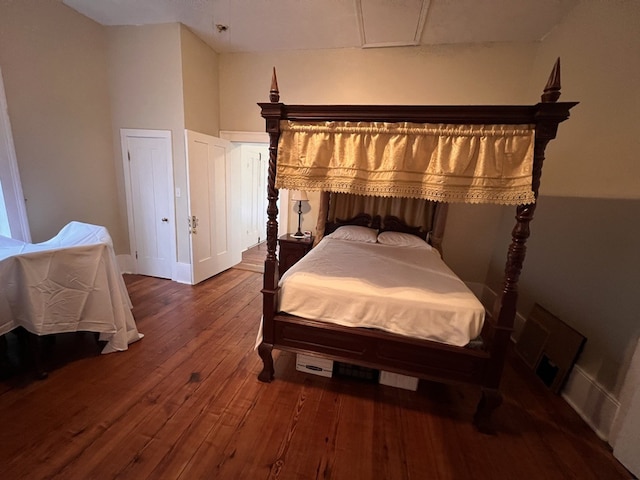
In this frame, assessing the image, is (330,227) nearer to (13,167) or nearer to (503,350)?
(503,350)

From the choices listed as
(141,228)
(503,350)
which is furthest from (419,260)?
(141,228)

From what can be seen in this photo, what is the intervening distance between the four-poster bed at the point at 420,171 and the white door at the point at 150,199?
2.42 meters

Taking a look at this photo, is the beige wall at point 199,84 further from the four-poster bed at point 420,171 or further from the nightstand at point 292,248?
the four-poster bed at point 420,171

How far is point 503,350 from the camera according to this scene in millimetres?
1571

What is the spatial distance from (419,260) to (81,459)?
9.03 feet

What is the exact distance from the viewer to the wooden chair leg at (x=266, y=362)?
1.95 metres

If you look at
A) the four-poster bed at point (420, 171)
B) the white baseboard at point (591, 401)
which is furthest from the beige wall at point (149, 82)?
the white baseboard at point (591, 401)

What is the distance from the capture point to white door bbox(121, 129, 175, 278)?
337 centimetres

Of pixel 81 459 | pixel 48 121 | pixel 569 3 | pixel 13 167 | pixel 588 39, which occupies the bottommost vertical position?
pixel 81 459

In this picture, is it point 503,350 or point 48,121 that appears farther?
point 48,121

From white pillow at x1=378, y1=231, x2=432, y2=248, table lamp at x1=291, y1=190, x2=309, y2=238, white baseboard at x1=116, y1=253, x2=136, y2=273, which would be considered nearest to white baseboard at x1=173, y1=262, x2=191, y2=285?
white baseboard at x1=116, y1=253, x2=136, y2=273

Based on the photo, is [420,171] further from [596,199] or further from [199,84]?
[199,84]

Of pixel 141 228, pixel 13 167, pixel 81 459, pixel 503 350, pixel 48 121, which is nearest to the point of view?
pixel 81 459

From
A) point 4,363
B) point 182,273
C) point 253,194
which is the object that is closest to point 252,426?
point 4,363
